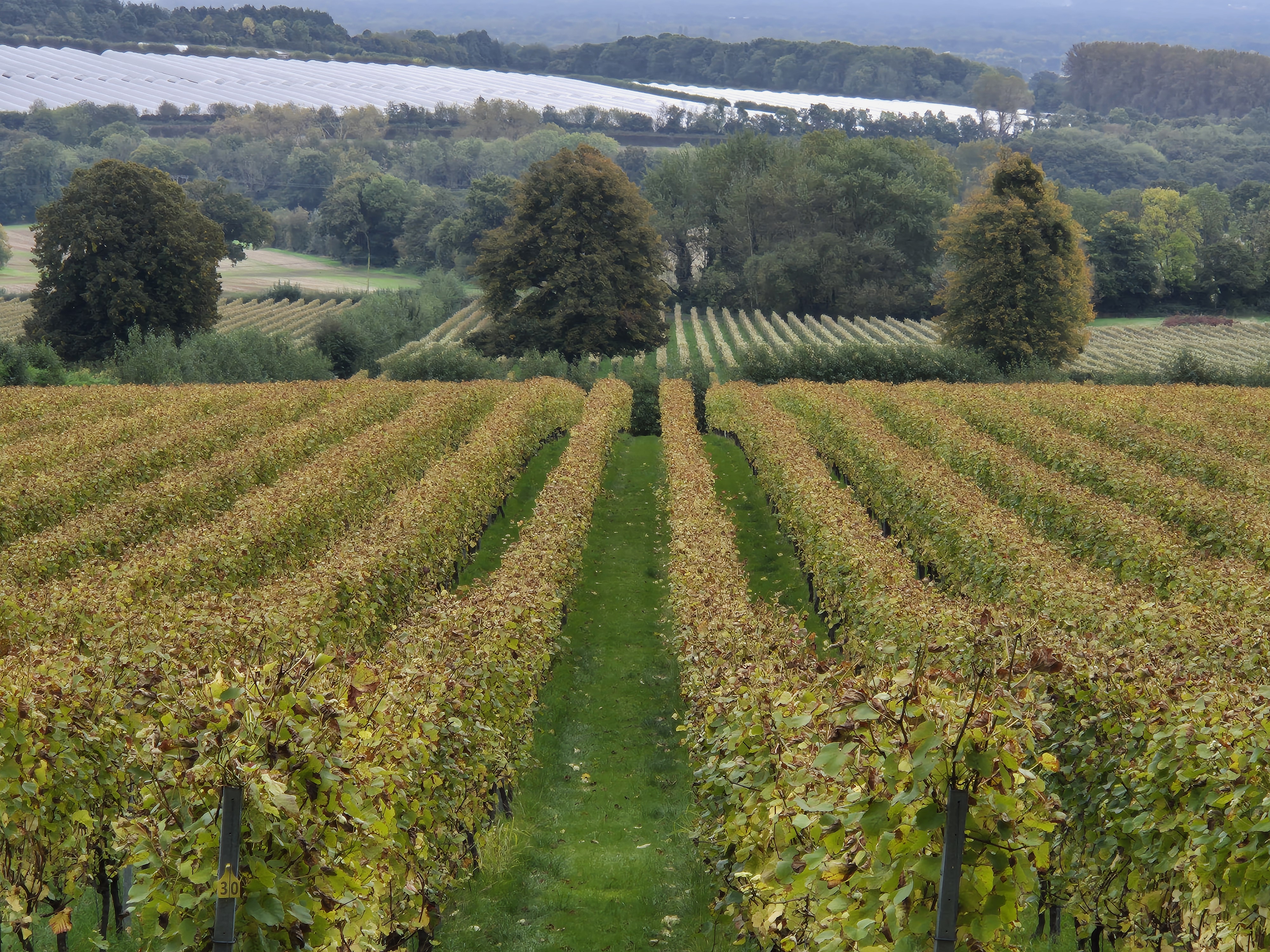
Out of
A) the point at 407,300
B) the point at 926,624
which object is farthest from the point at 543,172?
the point at 926,624

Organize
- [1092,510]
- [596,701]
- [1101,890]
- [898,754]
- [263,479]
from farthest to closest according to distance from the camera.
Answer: [263,479]
[1092,510]
[596,701]
[1101,890]
[898,754]

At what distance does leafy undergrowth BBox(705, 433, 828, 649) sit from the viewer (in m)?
19.9

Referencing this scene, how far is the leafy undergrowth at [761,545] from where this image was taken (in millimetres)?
19938

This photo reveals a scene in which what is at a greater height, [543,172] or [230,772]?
[543,172]

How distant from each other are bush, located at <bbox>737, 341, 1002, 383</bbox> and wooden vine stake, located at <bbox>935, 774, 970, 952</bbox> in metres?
41.1

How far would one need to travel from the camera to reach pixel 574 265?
51.5 meters

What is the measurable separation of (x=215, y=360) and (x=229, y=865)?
148 ft

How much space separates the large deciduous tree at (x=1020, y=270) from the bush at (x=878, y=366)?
182 centimetres

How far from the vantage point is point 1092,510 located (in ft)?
59.7

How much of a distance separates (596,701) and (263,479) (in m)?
11.3

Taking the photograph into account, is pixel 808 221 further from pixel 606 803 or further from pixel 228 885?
pixel 228 885

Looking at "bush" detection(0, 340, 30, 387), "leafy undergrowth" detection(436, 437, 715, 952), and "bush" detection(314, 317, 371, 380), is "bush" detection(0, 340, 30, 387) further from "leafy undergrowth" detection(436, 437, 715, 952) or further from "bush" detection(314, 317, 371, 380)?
"leafy undergrowth" detection(436, 437, 715, 952)

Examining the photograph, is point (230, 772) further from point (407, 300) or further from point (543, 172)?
point (407, 300)

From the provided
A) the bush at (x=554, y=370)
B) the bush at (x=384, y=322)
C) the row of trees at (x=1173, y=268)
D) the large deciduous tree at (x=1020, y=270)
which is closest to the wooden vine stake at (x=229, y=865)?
the bush at (x=554, y=370)
